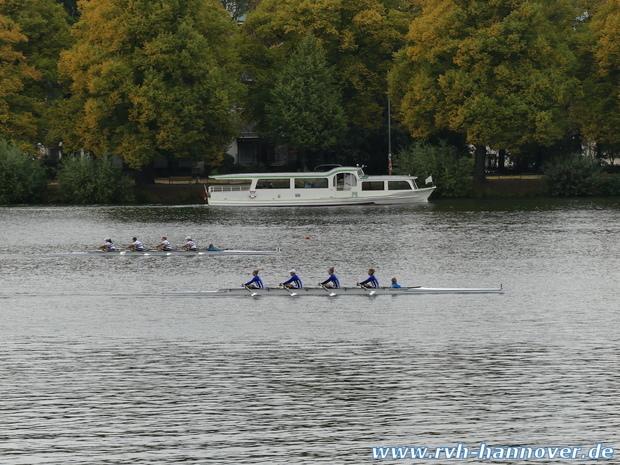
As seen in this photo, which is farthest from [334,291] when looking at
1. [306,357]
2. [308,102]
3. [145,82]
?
[308,102]

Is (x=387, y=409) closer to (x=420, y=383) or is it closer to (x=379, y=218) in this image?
(x=420, y=383)

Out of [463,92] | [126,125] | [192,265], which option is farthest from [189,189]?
[192,265]

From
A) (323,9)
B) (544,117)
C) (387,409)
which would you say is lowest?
(387,409)

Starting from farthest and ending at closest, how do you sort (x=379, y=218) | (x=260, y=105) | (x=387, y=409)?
(x=260, y=105), (x=379, y=218), (x=387, y=409)

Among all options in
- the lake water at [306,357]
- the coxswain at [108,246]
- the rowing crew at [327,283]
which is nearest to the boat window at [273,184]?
the lake water at [306,357]

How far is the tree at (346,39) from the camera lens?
12506 cm

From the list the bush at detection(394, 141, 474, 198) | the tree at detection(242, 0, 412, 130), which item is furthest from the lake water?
the tree at detection(242, 0, 412, 130)

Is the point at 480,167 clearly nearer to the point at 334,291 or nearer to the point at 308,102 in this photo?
the point at 308,102

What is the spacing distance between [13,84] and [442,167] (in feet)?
155

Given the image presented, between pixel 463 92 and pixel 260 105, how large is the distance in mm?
24932

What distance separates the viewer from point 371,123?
131m

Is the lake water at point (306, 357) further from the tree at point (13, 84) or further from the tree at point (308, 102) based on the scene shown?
the tree at point (308, 102)

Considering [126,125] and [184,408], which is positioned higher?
[126,125]

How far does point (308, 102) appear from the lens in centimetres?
12362
